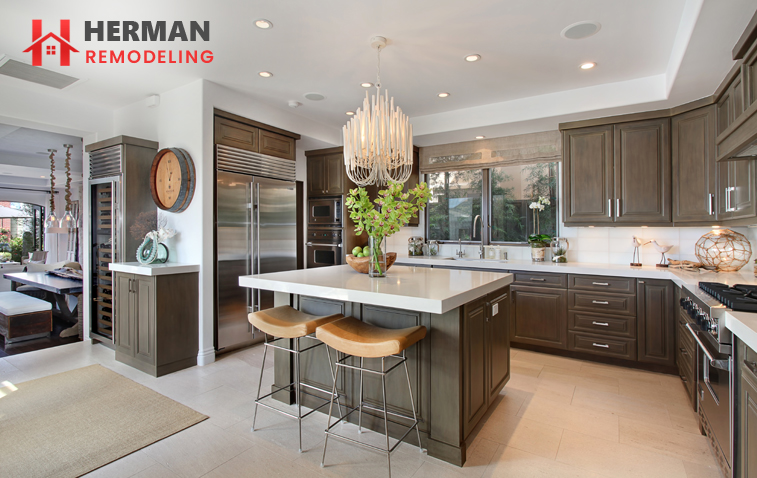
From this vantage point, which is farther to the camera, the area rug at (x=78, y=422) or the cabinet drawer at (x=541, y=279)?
the cabinet drawer at (x=541, y=279)

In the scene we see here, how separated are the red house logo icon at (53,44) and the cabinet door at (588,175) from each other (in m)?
4.53

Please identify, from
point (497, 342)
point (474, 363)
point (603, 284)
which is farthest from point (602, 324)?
point (474, 363)

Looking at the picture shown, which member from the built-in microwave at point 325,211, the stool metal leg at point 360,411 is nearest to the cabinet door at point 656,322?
the stool metal leg at point 360,411

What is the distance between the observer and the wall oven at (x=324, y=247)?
4.97m

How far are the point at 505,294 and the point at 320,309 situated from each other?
4.57 ft

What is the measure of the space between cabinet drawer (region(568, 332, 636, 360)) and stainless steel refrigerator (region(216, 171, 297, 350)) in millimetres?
3274

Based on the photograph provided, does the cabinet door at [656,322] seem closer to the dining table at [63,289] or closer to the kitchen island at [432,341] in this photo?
the kitchen island at [432,341]

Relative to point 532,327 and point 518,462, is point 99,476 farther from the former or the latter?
point 532,327

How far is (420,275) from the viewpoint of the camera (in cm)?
276

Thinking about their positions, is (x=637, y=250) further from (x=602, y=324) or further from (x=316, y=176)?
(x=316, y=176)

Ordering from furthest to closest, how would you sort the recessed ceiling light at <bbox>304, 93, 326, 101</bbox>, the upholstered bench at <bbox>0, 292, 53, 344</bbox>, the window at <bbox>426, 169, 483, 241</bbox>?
1. the window at <bbox>426, 169, 483, 241</bbox>
2. the upholstered bench at <bbox>0, 292, 53, 344</bbox>
3. the recessed ceiling light at <bbox>304, 93, 326, 101</bbox>

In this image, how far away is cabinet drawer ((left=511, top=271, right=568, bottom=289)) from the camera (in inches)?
151

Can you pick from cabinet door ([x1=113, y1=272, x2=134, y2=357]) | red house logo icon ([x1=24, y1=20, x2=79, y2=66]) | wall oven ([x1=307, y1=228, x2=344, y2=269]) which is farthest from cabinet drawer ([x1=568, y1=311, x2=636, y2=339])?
red house logo icon ([x1=24, y1=20, x2=79, y2=66])

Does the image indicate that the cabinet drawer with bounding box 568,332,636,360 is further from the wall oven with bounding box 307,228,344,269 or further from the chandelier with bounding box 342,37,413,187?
the wall oven with bounding box 307,228,344,269
